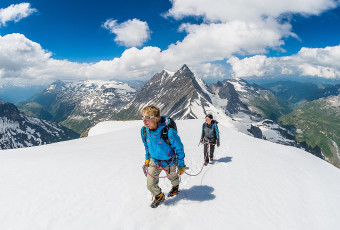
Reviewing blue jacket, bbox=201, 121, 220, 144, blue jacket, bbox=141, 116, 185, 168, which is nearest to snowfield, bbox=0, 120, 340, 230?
blue jacket, bbox=201, 121, 220, 144

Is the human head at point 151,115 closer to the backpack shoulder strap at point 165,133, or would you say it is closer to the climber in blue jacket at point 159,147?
the climber in blue jacket at point 159,147

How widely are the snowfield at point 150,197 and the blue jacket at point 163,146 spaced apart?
85.4 inches

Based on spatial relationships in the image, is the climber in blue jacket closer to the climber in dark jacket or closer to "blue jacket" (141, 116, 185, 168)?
"blue jacket" (141, 116, 185, 168)

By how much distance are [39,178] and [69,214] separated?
12.2ft

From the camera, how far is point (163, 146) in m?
7.00

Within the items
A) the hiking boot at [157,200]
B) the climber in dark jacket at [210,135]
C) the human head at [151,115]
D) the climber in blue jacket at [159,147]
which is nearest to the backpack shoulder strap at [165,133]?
the climber in blue jacket at [159,147]

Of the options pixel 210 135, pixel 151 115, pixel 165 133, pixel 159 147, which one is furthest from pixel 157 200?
pixel 210 135

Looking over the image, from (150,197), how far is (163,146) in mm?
2990

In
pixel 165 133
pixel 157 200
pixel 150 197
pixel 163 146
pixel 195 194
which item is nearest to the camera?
pixel 165 133

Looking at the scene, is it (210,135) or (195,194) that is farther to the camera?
(210,135)

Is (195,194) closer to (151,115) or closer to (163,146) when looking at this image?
(163,146)

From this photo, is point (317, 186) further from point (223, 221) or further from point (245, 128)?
point (245, 128)

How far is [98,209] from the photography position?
7.38 meters

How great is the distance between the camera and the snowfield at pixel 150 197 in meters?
6.86
